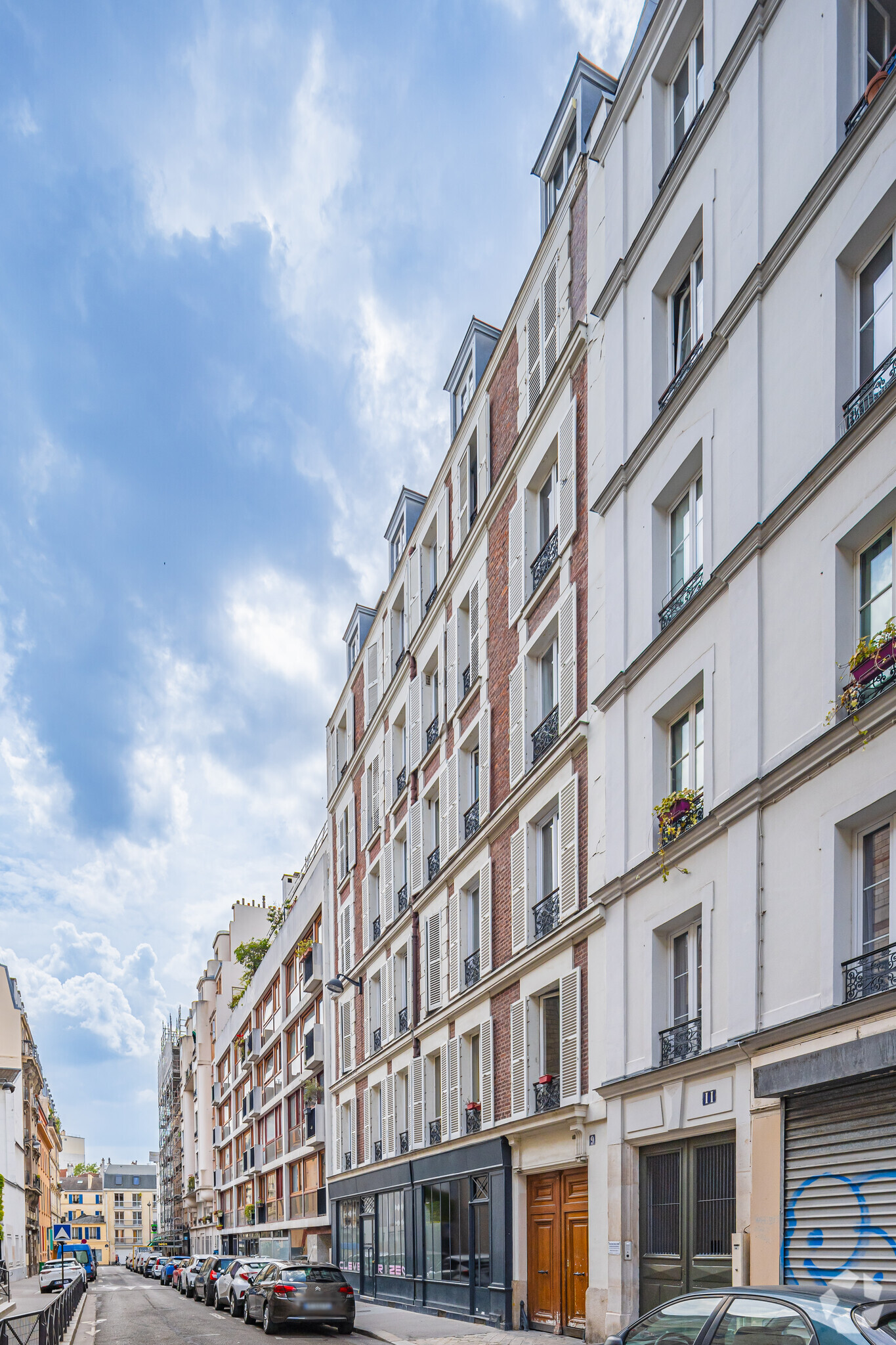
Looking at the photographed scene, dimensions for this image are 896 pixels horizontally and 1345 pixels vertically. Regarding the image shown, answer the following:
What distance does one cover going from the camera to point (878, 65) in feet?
39.1

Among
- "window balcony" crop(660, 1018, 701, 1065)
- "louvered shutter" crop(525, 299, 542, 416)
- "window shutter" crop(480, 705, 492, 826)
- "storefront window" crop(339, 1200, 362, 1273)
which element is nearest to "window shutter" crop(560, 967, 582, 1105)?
"window balcony" crop(660, 1018, 701, 1065)

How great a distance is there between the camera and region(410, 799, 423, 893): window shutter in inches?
1065

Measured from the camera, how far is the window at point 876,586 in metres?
10.8

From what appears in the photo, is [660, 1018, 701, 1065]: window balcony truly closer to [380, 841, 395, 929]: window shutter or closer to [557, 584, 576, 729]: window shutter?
[557, 584, 576, 729]: window shutter

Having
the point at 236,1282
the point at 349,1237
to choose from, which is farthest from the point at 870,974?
the point at 349,1237

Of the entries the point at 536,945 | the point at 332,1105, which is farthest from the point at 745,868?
the point at 332,1105

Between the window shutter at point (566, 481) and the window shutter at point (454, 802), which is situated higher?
the window shutter at point (566, 481)

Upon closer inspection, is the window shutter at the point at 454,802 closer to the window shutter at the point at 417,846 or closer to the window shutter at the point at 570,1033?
the window shutter at the point at 417,846

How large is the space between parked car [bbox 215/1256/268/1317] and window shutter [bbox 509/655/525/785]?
13.5 m

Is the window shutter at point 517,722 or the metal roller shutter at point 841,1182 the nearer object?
the metal roller shutter at point 841,1182

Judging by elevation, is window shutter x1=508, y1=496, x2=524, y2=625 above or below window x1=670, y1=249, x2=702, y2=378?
below

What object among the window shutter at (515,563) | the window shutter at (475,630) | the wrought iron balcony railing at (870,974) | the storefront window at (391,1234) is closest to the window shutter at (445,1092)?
the storefront window at (391,1234)

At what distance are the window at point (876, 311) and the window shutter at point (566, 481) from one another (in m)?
7.17

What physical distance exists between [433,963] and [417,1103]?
3024mm
